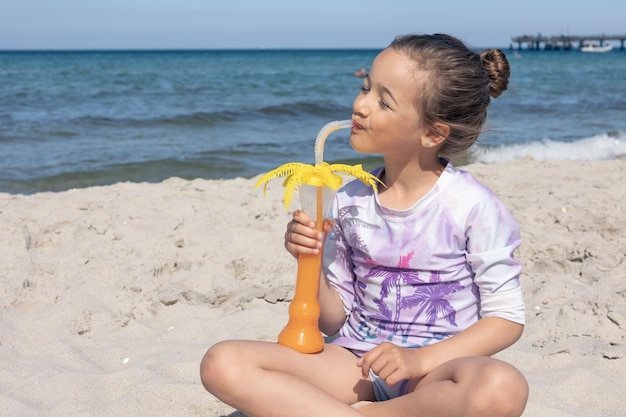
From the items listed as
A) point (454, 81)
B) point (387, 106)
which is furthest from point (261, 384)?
point (454, 81)

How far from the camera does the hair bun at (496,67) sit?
7.23 feet

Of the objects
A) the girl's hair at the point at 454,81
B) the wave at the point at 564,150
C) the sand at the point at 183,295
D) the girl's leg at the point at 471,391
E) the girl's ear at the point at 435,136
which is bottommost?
the sand at the point at 183,295

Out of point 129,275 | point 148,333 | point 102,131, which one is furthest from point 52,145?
point 148,333

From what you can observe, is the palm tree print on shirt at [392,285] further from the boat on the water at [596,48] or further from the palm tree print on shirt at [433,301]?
the boat on the water at [596,48]

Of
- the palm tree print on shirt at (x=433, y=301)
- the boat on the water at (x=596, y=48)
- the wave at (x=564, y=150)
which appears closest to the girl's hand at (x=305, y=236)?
the palm tree print on shirt at (x=433, y=301)

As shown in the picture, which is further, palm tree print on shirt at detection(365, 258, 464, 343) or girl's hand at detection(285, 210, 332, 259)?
palm tree print on shirt at detection(365, 258, 464, 343)

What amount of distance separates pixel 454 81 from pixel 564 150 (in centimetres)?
632

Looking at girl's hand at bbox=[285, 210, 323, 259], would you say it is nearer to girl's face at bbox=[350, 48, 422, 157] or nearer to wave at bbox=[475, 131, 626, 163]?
girl's face at bbox=[350, 48, 422, 157]

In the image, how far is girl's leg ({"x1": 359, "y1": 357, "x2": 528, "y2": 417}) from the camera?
1.78 m

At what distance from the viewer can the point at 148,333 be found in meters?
3.12

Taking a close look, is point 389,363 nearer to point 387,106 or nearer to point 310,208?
point 310,208

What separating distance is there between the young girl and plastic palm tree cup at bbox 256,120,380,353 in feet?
0.12

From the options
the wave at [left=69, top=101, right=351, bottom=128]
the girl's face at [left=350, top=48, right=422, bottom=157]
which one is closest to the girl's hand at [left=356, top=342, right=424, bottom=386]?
the girl's face at [left=350, top=48, right=422, bottom=157]

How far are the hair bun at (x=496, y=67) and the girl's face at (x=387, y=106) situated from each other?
0.27 metres
